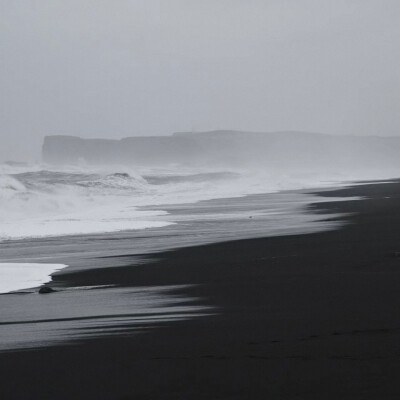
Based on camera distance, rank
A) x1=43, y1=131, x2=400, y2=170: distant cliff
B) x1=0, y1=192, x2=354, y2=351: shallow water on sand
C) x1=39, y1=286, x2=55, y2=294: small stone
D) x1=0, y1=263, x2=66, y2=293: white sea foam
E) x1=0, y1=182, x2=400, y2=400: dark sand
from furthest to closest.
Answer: x1=43, y1=131, x2=400, y2=170: distant cliff → x1=0, y1=263, x2=66, y2=293: white sea foam → x1=39, y1=286, x2=55, y2=294: small stone → x1=0, y1=192, x2=354, y2=351: shallow water on sand → x1=0, y1=182, x2=400, y2=400: dark sand

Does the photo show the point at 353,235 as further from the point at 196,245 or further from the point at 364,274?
the point at 364,274

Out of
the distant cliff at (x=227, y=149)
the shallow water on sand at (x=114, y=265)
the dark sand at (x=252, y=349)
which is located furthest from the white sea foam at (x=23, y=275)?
the distant cliff at (x=227, y=149)

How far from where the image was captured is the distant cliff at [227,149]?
138m

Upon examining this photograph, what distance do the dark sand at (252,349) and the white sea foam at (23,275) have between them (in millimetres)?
375

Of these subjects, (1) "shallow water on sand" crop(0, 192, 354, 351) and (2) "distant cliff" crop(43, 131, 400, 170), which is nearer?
(1) "shallow water on sand" crop(0, 192, 354, 351)

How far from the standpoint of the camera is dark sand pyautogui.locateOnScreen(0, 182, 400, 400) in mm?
4961

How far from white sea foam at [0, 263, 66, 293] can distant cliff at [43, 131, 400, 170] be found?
12443 cm

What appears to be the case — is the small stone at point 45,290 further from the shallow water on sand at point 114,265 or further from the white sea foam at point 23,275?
the white sea foam at point 23,275

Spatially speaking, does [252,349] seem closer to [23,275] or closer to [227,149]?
[23,275]

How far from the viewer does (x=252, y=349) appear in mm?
5891

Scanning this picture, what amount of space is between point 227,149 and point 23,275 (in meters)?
138

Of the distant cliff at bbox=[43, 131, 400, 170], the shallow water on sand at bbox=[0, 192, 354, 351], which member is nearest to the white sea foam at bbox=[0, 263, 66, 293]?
the shallow water on sand at bbox=[0, 192, 354, 351]

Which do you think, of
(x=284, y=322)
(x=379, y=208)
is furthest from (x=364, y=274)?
(x=379, y=208)

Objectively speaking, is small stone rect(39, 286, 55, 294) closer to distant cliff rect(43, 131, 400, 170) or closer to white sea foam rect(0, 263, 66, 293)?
white sea foam rect(0, 263, 66, 293)
